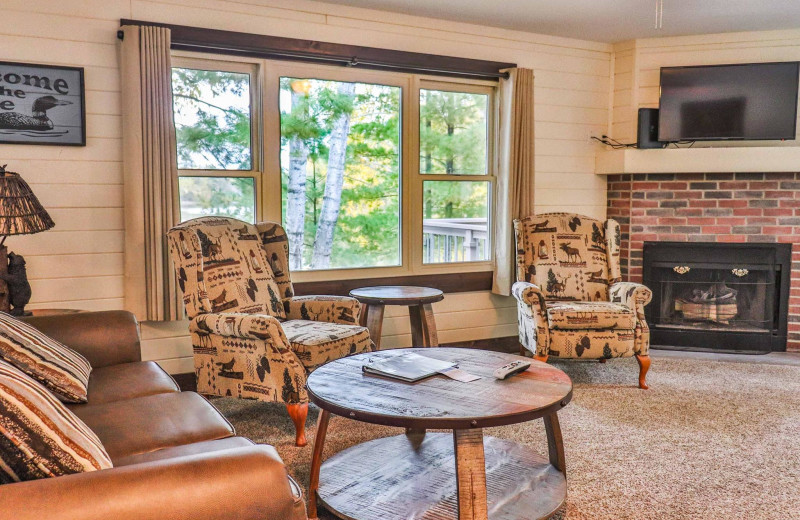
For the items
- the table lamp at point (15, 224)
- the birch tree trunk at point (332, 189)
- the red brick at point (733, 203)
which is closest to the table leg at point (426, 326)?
the birch tree trunk at point (332, 189)

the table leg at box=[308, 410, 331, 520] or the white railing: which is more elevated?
the white railing

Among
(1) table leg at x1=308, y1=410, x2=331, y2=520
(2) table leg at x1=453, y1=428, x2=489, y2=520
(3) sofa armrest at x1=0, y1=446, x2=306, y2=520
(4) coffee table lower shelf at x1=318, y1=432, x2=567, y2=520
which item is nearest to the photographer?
(3) sofa armrest at x1=0, y1=446, x2=306, y2=520

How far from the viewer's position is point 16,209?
9.21 ft

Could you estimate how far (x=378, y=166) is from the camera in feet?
14.9

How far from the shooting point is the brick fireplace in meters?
4.96

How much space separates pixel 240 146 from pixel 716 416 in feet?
10.1

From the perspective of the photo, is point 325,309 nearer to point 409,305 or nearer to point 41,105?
point 409,305

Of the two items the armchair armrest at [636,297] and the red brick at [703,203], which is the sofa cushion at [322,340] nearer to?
the armchair armrest at [636,297]

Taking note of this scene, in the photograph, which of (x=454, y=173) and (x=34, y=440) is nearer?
(x=34, y=440)

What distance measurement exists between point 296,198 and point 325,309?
1.00 meters

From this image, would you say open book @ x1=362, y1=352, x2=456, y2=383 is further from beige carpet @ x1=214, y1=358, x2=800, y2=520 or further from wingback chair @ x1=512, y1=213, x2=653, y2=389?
wingback chair @ x1=512, y1=213, x2=653, y2=389

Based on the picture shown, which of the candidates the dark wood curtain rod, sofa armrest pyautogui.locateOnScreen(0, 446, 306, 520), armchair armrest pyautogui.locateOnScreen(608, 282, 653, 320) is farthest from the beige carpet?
the dark wood curtain rod

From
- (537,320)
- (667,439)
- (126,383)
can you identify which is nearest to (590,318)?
(537,320)

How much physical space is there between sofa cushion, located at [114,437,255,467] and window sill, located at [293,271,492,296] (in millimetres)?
2451
